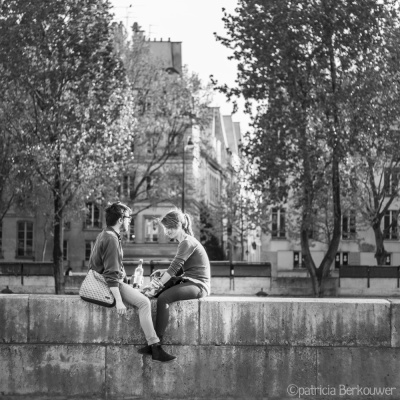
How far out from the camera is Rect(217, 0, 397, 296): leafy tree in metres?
41.3

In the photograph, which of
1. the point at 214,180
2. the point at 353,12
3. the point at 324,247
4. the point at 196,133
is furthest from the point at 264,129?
the point at 214,180

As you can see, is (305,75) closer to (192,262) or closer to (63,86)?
(63,86)

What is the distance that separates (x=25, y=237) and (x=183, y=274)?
221ft

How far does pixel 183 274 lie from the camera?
14.5 meters

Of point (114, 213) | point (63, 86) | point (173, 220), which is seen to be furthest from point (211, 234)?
point (114, 213)

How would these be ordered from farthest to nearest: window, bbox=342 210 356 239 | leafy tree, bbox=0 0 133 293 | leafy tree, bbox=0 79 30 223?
1. window, bbox=342 210 356 239
2. leafy tree, bbox=0 79 30 223
3. leafy tree, bbox=0 0 133 293

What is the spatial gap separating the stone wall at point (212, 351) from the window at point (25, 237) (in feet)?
218

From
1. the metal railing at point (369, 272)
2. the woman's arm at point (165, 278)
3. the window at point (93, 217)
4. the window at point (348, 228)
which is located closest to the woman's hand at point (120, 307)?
the woman's arm at point (165, 278)

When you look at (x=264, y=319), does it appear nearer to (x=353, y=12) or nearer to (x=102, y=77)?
(x=353, y=12)

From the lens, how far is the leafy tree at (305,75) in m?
41.3

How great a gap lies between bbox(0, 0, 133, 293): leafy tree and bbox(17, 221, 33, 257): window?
32.8 meters

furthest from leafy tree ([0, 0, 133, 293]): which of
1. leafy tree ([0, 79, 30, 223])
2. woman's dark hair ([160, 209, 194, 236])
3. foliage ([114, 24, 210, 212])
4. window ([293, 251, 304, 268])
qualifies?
window ([293, 251, 304, 268])

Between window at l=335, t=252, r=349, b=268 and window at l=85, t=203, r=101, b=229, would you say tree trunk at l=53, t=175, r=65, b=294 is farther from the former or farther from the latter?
window at l=335, t=252, r=349, b=268

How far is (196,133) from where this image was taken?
90.7 metres
